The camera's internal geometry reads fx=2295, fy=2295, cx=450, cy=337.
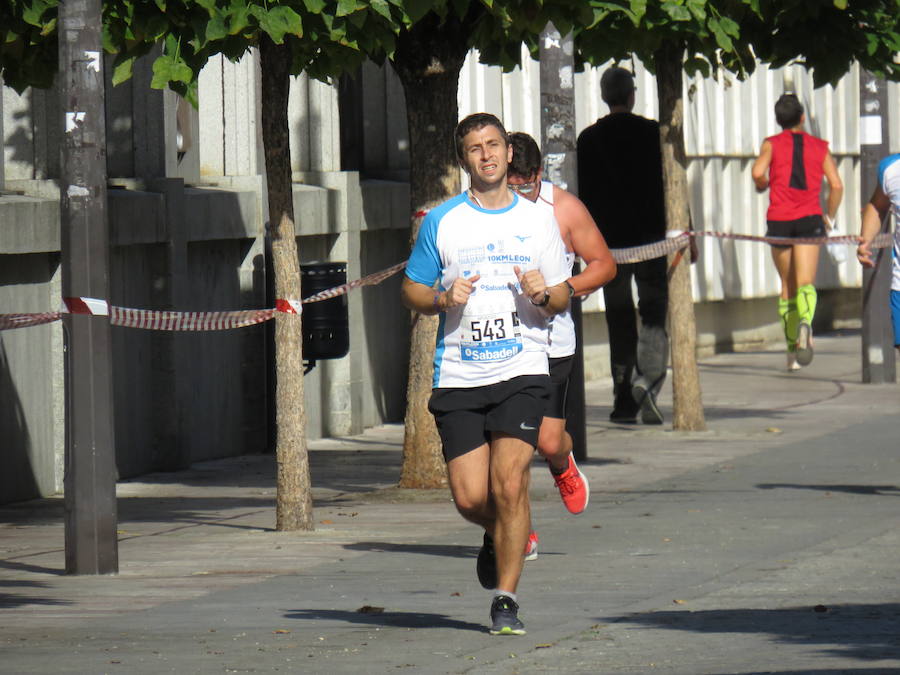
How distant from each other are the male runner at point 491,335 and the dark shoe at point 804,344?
11.7 m

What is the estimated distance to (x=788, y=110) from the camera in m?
19.0

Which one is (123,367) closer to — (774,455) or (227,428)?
(227,428)

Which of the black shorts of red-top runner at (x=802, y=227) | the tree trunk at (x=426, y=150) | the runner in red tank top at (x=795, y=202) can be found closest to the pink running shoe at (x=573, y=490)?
the tree trunk at (x=426, y=150)

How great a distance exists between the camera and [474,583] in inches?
356

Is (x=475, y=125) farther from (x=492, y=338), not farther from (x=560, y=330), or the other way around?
(x=560, y=330)

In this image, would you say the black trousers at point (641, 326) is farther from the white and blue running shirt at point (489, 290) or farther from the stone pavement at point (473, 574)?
the white and blue running shirt at point (489, 290)

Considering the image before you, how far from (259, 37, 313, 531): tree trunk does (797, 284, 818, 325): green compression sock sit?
896cm

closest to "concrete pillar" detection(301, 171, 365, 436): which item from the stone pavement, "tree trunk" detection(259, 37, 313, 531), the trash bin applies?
the stone pavement

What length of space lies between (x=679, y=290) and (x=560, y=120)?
2356 millimetres

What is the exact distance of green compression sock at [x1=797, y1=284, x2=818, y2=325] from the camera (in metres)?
19.0

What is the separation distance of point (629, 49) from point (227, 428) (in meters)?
4.02

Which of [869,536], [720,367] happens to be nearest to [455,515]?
[869,536]

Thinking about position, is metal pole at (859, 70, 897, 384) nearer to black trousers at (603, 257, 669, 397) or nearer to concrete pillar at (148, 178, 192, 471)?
black trousers at (603, 257, 669, 397)

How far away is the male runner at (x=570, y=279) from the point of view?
8.62 m
